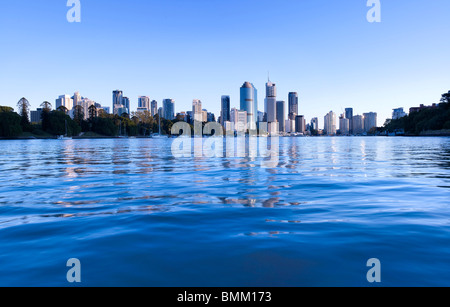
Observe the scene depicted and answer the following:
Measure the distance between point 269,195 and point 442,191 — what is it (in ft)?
21.8

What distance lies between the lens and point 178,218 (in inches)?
342

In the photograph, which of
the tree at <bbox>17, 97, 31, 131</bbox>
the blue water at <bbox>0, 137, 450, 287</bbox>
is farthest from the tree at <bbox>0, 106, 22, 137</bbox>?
the blue water at <bbox>0, 137, 450, 287</bbox>

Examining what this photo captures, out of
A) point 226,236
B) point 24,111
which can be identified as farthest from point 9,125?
point 226,236

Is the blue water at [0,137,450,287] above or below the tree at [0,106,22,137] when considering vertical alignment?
below

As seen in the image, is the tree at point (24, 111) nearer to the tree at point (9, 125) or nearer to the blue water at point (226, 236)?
the tree at point (9, 125)

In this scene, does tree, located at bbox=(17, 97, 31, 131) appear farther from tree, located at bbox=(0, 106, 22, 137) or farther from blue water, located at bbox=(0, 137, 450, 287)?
blue water, located at bbox=(0, 137, 450, 287)

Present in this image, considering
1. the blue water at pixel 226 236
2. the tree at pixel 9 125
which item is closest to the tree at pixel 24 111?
the tree at pixel 9 125

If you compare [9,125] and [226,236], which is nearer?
[226,236]

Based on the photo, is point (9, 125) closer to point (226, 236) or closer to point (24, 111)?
point (24, 111)

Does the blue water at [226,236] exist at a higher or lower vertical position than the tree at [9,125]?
lower

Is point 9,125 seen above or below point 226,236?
above

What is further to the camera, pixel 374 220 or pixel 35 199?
pixel 35 199

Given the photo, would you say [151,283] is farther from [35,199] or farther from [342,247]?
[35,199]
